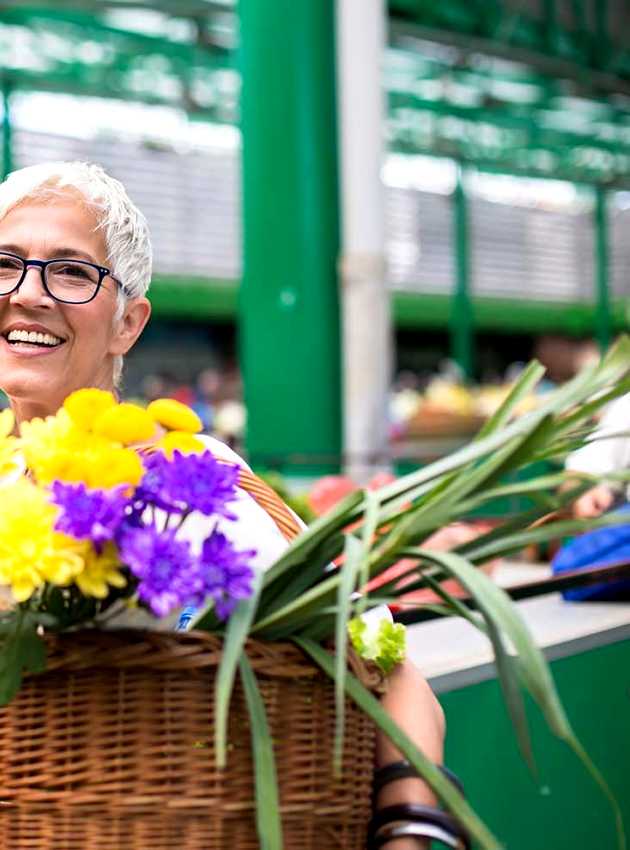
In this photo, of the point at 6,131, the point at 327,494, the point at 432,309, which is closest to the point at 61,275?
the point at 327,494

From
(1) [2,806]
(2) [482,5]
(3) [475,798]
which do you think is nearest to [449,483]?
(1) [2,806]

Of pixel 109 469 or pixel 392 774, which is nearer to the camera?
pixel 109 469

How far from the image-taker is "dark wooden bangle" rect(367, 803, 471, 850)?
1.02 metres

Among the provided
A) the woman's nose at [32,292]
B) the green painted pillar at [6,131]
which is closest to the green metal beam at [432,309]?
the green painted pillar at [6,131]

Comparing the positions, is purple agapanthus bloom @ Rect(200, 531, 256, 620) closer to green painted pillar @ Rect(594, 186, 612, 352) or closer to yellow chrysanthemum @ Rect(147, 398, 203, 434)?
yellow chrysanthemum @ Rect(147, 398, 203, 434)

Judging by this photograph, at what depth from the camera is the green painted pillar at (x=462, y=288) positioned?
20.6m

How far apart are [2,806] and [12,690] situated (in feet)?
0.31

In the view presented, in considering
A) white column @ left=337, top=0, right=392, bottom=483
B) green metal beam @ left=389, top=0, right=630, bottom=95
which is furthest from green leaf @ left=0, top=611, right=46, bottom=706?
green metal beam @ left=389, top=0, right=630, bottom=95

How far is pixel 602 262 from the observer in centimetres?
2375

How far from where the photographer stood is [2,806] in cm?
94

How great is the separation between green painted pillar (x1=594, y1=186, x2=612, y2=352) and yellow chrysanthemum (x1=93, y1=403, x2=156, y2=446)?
905 inches

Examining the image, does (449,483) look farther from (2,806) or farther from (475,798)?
(475,798)

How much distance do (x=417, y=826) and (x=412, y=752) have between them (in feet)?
0.43

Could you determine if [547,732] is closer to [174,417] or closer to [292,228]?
[174,417]
